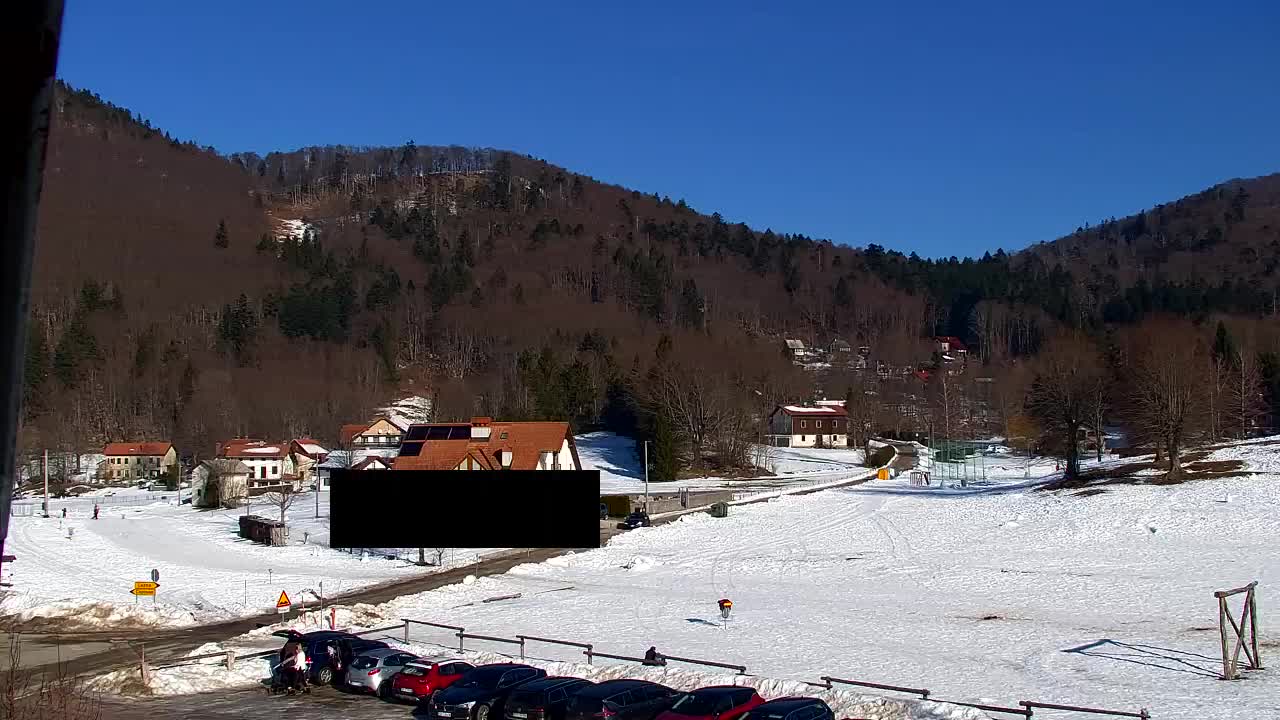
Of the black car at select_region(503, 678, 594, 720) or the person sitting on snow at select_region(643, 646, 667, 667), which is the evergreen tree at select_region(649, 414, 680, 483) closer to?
the person sitting on snow at select_region(643, 646, 667, 667)

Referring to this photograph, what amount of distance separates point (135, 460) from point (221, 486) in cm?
4132

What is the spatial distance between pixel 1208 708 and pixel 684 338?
109466 mm

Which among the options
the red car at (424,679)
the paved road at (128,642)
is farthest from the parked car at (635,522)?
the red car at (424,679)

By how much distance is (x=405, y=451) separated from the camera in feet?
49.2

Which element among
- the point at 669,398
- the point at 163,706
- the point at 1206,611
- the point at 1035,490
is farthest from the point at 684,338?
the point at 163,706

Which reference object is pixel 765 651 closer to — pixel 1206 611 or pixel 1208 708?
pixel 1208 708

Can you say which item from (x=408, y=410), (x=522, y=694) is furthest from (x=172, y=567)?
(x=408, y=410)

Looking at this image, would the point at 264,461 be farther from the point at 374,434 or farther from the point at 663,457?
the point at 663,457

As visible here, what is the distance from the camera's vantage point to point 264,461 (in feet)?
295

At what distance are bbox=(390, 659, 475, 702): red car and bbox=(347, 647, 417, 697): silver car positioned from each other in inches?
22.0

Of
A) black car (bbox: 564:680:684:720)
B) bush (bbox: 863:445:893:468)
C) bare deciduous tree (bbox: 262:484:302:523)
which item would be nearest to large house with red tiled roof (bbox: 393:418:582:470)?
black car (bbox: 564:680:684:720)

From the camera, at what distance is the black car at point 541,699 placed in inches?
694

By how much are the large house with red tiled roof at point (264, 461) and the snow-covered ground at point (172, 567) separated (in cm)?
2094
